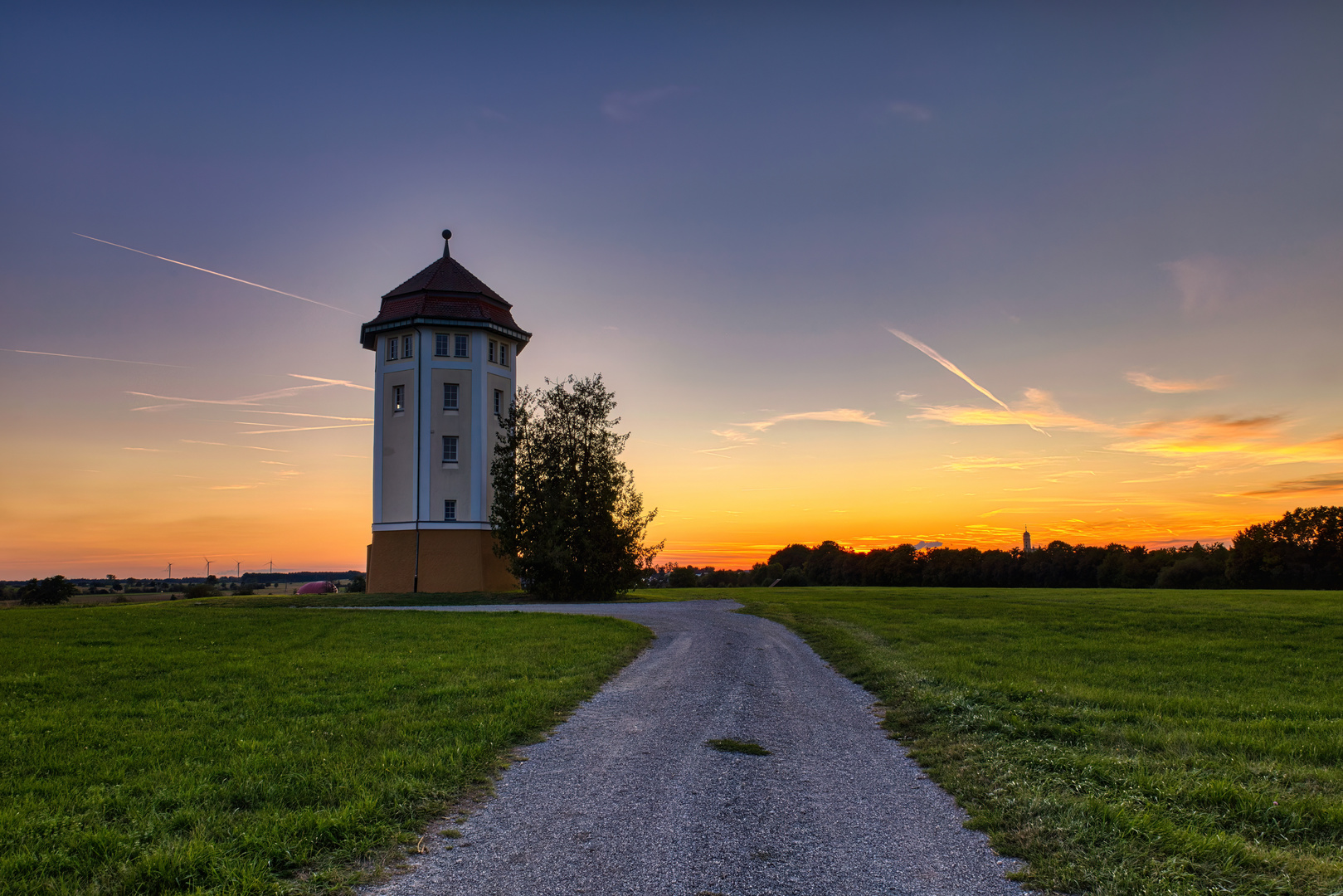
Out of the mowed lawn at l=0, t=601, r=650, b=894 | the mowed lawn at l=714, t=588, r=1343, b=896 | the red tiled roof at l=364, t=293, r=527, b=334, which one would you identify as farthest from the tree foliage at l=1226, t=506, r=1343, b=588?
the mowed lawn at l=0, t=601, r=650, b=894

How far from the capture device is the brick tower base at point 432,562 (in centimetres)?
4166

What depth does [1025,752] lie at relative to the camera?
821 cm

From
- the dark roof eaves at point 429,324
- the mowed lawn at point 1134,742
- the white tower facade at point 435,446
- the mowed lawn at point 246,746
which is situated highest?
the dark roof eaves at point 429,324

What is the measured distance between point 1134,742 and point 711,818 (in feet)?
19.7

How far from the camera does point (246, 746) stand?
8.35m

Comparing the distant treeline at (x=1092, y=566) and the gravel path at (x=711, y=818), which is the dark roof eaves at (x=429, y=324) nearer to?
the distant treeline at (x=1092, y=566)

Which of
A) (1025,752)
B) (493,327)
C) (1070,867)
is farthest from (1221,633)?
(493,327)

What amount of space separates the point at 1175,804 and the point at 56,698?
47.8ft

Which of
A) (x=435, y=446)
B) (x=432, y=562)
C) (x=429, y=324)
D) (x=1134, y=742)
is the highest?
(x=429, y=324)

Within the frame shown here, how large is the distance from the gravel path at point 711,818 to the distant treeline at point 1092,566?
46.3 meters

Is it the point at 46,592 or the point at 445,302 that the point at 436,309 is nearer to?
the point at 445,302

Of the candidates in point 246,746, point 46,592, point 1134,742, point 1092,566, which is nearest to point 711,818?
point 246,746

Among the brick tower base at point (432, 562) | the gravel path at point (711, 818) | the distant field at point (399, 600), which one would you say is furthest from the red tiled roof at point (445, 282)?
the gravel path at point (711, 818)

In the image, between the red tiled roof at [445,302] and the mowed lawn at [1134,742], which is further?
the red tiled roof at [445,302]
